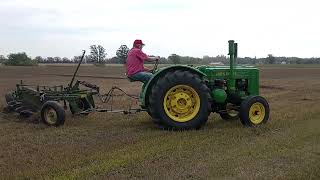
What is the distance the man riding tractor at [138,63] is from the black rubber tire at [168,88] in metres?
0.76

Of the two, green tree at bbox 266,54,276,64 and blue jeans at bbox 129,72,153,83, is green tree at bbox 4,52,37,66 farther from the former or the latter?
blue jeans at bbox 129,72,153,83

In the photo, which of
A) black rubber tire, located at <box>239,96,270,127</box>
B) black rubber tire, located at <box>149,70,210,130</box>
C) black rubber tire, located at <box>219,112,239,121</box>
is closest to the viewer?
black rubber tire, located at <box>149,70,210,130</box>

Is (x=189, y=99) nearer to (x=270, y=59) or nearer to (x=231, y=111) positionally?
(x=231, y=111)

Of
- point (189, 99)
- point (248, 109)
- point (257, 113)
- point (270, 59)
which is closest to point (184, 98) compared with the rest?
point (189, 99)

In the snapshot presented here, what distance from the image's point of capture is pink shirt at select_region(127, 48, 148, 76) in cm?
1043

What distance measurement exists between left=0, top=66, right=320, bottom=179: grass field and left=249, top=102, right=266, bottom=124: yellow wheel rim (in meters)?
0.27

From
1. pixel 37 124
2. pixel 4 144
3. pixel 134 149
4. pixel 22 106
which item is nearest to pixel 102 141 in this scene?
pixel 134 149

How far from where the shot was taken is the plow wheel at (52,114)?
10.3 m

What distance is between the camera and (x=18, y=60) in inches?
3290

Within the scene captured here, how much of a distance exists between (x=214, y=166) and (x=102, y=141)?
2.61m

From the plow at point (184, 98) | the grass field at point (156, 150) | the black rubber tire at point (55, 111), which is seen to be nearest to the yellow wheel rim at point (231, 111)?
the plow at point (184, 98)

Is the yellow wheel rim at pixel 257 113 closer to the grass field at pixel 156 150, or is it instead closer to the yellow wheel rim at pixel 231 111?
the grass field at pixel 156 150

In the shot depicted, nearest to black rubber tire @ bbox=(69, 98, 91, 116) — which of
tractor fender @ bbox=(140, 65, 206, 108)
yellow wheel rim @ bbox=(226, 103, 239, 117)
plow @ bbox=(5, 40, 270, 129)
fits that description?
plow @ bbox=(5, 40, 270, 129)

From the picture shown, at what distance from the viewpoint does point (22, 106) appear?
11.2 m
